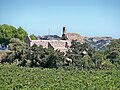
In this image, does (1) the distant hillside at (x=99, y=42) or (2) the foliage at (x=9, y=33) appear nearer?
(2) the foliage at (x=9, y=33)

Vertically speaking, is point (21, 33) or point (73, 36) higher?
point (21, 33)

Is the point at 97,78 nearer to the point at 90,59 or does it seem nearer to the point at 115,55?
the point at 90,59

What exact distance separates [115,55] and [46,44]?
6.65 metres

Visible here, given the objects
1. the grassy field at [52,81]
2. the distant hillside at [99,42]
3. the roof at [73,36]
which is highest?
the roof at [73,36]

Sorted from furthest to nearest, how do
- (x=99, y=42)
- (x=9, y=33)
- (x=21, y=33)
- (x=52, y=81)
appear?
(x=99, y=42) < (x=9, y=33) < (x=21, y=33) < (x=52, y=81)

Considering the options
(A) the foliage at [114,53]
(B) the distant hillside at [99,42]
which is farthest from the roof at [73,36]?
(B) the distant hillside at [99,42]

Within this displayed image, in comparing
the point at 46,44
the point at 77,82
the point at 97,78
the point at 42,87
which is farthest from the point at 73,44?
the point at 42,87

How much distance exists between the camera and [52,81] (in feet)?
63.9

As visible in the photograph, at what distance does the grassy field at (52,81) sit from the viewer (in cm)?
1716

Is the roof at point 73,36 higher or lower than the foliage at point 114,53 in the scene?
higher

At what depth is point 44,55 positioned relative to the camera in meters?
28.2

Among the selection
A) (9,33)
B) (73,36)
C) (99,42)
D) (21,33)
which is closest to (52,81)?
(73,36)

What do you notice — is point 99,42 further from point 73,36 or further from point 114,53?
point 114,53

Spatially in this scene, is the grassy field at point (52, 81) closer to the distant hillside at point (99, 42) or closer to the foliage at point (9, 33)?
the foliage at point (9, 33)
